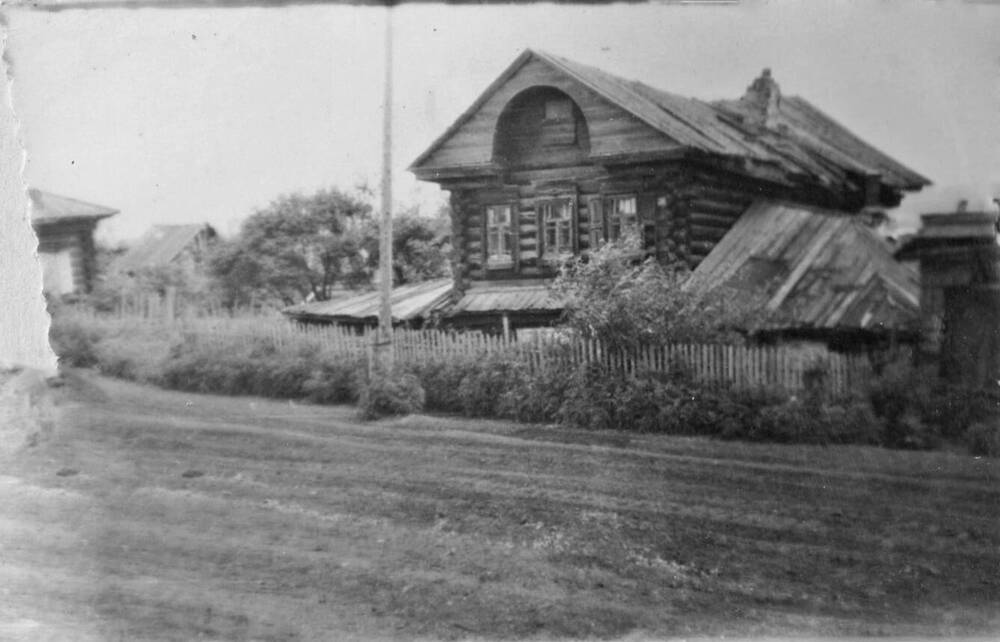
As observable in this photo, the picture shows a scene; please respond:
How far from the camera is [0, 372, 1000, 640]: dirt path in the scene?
2.88 metres

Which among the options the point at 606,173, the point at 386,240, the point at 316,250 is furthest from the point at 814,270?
the point at 316,250

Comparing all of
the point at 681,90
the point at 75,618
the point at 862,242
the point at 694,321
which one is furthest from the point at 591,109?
the point at 75,618

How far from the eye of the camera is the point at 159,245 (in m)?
3.14

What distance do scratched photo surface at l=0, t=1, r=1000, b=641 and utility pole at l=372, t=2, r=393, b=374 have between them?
12mm

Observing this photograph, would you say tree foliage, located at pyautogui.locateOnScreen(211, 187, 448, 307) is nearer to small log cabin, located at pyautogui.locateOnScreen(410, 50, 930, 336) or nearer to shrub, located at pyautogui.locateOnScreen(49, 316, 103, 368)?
small log cabin, located at pyautogui.locateOnScreen(410, 50, 930, 336)

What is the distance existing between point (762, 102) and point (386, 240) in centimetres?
154

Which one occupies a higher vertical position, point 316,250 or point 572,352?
point 316,250

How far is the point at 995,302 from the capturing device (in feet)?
Answer: 10.4

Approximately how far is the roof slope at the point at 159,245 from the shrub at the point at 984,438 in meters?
3.03

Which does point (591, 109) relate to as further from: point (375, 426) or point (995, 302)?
point (995, 302)

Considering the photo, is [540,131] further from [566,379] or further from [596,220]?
[566,379]

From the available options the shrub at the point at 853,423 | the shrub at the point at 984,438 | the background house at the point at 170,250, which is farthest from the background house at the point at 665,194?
the background house at the point at 170,250

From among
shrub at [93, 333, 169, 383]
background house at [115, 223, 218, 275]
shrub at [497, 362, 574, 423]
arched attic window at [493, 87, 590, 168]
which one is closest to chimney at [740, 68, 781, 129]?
arched attic window at [493, 87, 590, 168]

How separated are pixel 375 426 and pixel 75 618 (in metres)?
1.29
